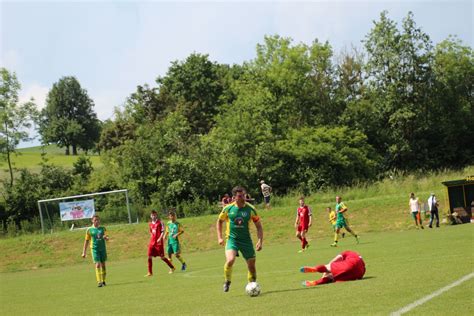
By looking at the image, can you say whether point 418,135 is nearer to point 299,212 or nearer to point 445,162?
point 445,162

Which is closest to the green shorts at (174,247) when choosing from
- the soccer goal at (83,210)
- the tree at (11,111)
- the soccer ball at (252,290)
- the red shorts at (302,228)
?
the red shorts at (302,228)

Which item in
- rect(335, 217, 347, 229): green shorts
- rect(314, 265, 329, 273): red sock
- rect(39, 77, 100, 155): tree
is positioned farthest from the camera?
rect(39, 77, 100, 155): tree

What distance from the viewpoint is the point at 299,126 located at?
7006 cm

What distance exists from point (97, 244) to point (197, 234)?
20786 millimetres

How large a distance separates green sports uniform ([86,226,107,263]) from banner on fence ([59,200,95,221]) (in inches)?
920

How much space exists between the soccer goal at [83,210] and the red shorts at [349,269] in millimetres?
31616

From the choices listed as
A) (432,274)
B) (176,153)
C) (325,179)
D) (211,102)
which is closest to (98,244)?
(432,274)

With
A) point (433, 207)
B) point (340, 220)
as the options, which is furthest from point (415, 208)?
point (340, 220)

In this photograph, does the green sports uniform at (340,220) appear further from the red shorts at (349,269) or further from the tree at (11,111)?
the tree at (11,111)

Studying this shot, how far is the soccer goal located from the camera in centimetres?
4372

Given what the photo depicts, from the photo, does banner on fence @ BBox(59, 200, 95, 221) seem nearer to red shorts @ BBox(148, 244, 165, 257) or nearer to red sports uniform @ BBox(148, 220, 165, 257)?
red sports uniform @ BBox(148, 220, 165, 257)

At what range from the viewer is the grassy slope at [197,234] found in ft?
127

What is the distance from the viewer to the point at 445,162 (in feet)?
232

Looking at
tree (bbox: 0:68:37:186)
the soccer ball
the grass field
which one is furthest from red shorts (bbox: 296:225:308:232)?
tree (bbox: 0:68:37:186)
